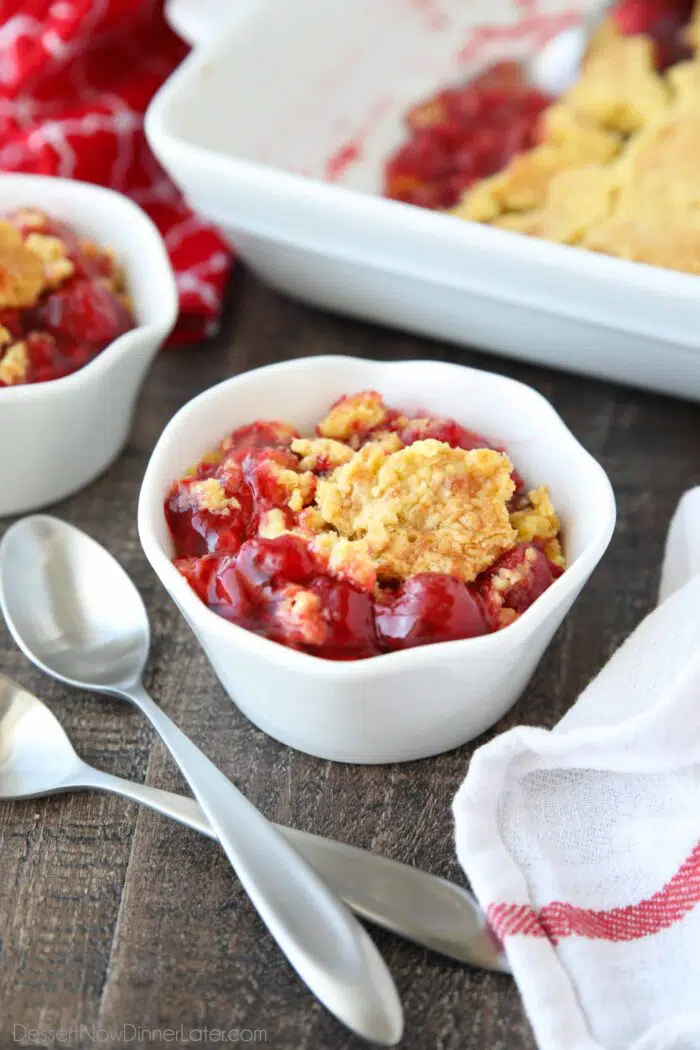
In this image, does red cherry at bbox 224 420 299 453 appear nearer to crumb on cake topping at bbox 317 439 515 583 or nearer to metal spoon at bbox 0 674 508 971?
crumb on cake topping at bbox 317 439 515 583

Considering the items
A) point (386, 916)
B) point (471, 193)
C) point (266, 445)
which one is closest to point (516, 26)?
point (471, 193)

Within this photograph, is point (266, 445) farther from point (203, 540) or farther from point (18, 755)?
point (18, 755)

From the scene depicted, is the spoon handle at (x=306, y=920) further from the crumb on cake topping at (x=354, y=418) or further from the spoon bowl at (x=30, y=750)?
the crumb on cake topping at (x=354, y=418)

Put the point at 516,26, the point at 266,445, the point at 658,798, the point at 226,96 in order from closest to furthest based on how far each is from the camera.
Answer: the point at 658,798 < the point at 266,445 < the point at 226,96 < the point at 516,26

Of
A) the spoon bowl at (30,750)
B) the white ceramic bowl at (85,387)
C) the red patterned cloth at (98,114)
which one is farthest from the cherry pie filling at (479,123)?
the spoon bowl at (30,750)

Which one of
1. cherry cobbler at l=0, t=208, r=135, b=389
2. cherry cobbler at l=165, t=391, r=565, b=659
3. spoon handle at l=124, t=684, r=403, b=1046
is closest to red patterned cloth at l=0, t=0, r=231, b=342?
cherry cobbler at l=0, t=208, r=135, b=389

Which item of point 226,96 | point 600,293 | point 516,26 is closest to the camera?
point 600,293
